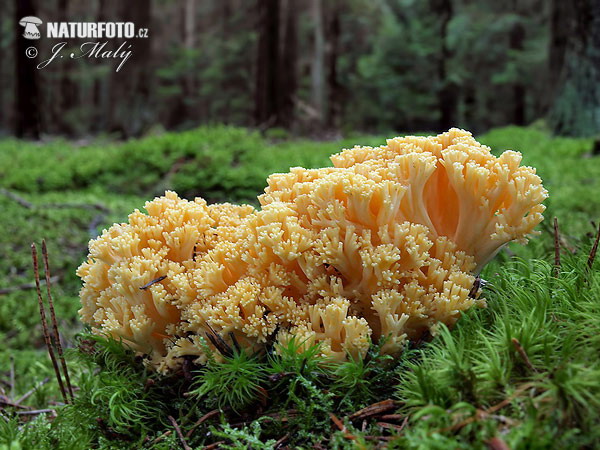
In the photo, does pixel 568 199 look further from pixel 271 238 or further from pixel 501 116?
pixel 501 116

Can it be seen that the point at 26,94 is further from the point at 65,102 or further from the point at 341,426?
the point at 65,102

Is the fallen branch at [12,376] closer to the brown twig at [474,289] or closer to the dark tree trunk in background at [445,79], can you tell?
the brown twig at [474,289]

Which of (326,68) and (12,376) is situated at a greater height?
(326,68)

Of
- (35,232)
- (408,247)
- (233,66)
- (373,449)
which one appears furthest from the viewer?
(233,66)

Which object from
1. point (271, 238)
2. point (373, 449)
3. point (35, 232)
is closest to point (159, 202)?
point (271, 238)

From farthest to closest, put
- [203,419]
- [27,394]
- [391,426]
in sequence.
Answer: [27,394]
[203,419]
[391,426]

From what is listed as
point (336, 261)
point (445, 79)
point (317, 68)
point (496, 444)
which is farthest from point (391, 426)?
point (445, 79)
